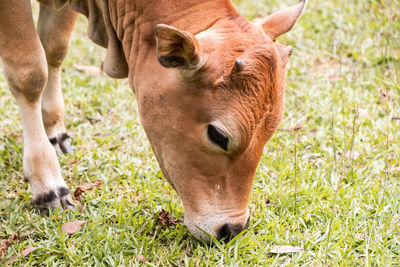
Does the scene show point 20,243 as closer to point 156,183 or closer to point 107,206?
point 107,206

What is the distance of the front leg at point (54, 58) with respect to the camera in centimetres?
461

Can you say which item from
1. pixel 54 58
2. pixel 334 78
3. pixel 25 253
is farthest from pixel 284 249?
pixel 334 78

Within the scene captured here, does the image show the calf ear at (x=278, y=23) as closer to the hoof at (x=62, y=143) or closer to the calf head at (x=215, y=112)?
the calf head at (x=215, y=112)

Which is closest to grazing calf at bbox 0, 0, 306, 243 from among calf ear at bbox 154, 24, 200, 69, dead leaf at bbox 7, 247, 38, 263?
calf ear at bbox 154, 24, 200, 69

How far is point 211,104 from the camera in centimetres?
299

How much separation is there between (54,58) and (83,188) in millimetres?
1318

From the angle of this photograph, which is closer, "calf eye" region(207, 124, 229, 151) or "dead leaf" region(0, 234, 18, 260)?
"calf eye" region(207, 124, 229, 151)

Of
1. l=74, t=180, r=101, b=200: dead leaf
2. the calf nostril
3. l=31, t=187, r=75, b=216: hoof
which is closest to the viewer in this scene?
the calf nostril

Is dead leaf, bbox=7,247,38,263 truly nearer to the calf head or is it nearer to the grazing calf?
the grazing calf

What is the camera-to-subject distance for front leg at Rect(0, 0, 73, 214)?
3.67 m

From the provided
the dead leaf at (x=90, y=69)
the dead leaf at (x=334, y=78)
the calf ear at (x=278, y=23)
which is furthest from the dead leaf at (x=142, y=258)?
the dead leaf at (x=334, y=78)

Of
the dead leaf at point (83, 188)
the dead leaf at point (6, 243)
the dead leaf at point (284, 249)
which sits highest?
the dead leaf at point (284, 249)

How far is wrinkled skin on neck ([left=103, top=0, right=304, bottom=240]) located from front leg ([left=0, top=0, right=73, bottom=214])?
2.78ft

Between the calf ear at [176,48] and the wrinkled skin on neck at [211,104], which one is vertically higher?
the calf ear at [176,48]
